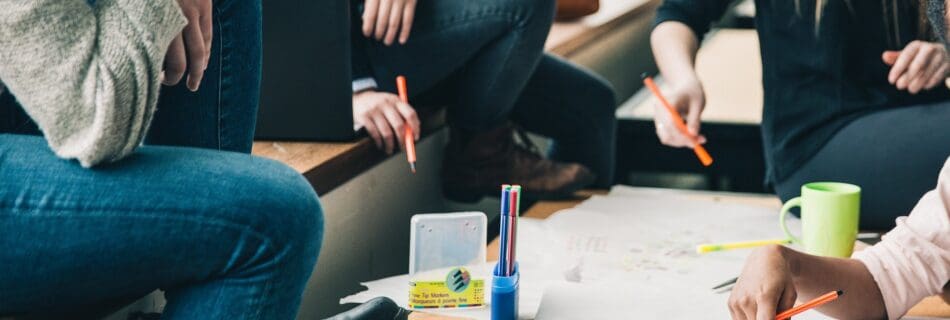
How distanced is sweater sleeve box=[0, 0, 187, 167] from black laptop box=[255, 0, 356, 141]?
→ 2.31 feet

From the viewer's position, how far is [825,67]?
164 centimetres

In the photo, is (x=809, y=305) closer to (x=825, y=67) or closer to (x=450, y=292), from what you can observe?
Result: (x=450, y=292)

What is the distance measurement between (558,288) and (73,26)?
76 cm

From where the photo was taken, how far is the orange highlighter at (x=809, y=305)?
3.31 feet

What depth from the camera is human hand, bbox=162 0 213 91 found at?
Answer: 0.84m

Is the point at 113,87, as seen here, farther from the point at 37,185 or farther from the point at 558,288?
the point at 558,288

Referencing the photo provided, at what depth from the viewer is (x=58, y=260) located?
78 centimetres

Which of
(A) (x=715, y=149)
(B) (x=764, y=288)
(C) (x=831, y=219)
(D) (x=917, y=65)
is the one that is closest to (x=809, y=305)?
(B) (x=764, y=288)

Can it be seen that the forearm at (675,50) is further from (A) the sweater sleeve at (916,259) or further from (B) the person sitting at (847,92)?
(A) the sweater sleeve at (916,259)

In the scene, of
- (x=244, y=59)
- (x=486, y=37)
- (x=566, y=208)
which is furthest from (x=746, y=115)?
A: (x=244, y=59)

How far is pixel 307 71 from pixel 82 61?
0.75 meters

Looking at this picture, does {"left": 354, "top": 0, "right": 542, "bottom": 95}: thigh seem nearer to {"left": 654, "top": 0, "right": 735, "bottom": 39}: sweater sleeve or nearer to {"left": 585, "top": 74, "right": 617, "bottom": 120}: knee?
{"left": 654, "top": 0, "right": 735, "bottom": 39}: sweater sleeve

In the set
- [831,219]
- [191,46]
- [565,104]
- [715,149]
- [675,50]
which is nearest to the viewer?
[191,46]

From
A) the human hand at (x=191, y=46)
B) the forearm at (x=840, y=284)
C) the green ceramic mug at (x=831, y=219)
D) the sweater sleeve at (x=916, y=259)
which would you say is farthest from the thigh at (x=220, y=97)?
the green ceramic mug at (x=831, y=219)
